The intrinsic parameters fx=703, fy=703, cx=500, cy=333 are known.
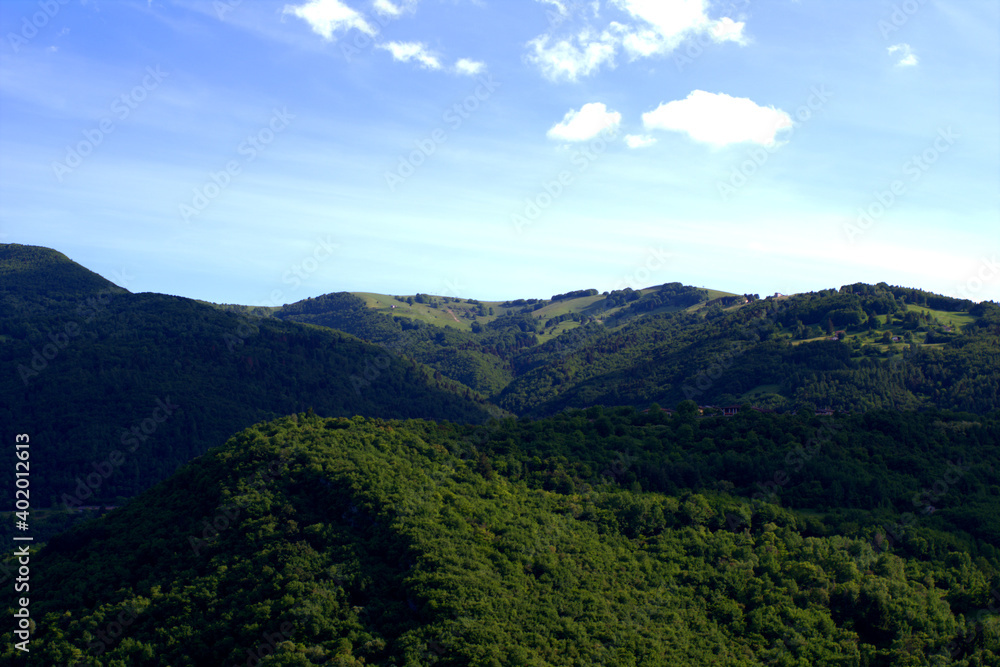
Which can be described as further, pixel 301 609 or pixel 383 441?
pixel 383 441

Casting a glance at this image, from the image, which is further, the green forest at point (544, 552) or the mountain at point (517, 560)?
the green forest at point (544, 552)

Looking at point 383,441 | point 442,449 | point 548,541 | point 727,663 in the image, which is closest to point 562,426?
point 442,449

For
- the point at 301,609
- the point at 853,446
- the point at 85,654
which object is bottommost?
the point at 85,654

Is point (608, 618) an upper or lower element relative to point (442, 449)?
lower

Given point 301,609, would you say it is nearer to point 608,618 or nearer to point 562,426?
point 608,618

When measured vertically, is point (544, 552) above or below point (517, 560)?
above

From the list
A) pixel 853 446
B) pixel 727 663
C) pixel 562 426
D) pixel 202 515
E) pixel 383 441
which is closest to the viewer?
pixel 727 663

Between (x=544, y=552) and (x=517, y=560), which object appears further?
(x=544, y=552)

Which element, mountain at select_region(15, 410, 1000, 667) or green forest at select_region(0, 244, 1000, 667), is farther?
green forest at select_region(0, 244, 1000, 667)
